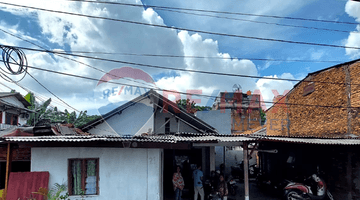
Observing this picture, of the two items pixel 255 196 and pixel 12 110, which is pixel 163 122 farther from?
pixel 12 110

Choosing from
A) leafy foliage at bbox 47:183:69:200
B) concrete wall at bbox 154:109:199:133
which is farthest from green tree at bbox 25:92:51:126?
leafy foliage at bbox 47:183:69:200

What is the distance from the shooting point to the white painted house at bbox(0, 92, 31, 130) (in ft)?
65.0

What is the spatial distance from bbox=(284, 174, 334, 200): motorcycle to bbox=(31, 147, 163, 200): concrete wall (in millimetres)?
5091

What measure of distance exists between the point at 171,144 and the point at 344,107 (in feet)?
31.5

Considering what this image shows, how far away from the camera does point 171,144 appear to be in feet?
27.1

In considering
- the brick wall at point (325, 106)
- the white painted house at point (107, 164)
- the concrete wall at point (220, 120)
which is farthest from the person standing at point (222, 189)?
the concrete wall at point (220, 120)

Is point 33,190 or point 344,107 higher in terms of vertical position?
point 344,107

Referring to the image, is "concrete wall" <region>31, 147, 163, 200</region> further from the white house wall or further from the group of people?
the white house wall

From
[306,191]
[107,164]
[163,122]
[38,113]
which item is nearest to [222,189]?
[306,191]

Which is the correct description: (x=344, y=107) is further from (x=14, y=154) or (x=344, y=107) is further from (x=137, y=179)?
(x=14, y=154)

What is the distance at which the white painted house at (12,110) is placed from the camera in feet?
65.0

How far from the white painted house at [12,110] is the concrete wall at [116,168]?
47.9 ft

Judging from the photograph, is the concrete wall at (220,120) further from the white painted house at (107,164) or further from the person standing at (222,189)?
the white painted house at (107,164)

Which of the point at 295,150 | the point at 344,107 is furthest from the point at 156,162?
the point at 344,107
